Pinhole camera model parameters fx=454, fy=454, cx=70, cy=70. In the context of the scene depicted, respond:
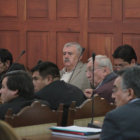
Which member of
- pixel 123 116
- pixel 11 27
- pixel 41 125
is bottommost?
pixel 41 125

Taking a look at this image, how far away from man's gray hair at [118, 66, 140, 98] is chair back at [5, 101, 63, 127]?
2.41ft

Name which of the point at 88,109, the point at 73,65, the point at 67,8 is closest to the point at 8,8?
the point at 67,8

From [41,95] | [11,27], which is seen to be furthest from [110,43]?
[41,95]

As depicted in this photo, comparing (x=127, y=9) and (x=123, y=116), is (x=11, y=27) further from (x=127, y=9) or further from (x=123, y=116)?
(x=123, y=116)

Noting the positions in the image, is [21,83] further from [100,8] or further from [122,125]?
[100,8]

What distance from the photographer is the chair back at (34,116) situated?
2837mm

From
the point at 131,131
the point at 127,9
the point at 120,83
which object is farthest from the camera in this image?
the point at 127,9

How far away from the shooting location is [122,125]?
2.28m

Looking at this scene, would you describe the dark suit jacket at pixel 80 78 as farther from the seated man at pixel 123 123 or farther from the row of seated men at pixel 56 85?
the seated man at pixel 123 123

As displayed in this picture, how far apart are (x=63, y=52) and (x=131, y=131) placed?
3868 millimetres

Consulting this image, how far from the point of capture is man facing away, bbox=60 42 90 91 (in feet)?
18.7

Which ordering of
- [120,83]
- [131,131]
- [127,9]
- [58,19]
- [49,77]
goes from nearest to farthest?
1. [131,131]
2. [120,83]
3. [49,77]
4. [127,9]
5. [58,19]

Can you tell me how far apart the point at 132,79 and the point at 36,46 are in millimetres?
4041

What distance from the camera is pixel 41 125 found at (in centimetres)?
308
